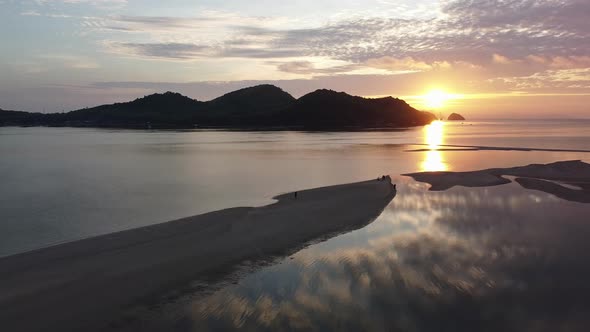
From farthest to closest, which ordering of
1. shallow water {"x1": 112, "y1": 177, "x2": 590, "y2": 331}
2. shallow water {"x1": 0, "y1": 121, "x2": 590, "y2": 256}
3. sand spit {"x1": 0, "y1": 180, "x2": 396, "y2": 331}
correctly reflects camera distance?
shallow water {"x1": 0, "y1": 121, "x2": 590, "y2": 256} < sand spit {"x1": 0, "y1": 180, "x2": 396, "y2": 331} < shallow water {"x1": 112, "y1": 177, "x2": 590, "y2": 331}

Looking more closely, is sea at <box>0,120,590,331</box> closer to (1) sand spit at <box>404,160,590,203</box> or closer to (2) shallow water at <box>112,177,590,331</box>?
(2) shallow water at <box>112,177,590,331</box>

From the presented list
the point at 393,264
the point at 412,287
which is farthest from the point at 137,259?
the point at 412,287

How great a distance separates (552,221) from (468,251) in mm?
8982

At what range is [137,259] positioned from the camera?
1625 cm

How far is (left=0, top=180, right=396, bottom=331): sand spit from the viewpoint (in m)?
12.0

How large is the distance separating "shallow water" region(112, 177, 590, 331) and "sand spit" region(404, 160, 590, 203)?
43.3 ft

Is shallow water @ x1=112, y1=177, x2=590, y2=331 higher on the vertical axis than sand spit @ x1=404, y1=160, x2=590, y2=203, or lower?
higher

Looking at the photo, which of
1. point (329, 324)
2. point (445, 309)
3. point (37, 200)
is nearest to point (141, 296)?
point (329, 324)

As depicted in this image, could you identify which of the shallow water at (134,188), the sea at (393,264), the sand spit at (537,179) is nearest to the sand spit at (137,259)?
the sea at (393,264)

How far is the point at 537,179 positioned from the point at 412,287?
32915 millimetres

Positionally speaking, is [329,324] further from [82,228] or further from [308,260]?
[82,228]

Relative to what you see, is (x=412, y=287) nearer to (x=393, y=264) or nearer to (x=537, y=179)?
(x=393, y=264)

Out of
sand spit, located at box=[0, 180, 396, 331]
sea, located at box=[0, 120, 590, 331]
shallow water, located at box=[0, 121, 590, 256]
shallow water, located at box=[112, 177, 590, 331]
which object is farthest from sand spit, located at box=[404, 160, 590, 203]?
sand spit, located at box=[0, 180, 396, 331]

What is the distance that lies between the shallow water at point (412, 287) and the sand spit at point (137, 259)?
127cm
